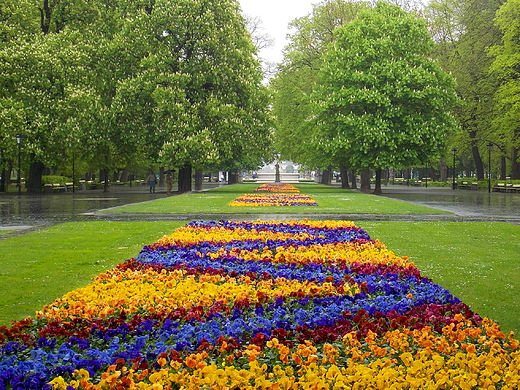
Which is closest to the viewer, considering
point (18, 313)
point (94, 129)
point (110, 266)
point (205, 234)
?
point (18, 313)

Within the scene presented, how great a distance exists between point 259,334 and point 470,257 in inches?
292

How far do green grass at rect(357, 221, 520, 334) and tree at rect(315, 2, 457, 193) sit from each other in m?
22.7

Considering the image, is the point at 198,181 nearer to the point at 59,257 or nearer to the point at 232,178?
the point at 232,178

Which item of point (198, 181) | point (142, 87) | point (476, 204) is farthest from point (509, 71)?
point (142, 87)

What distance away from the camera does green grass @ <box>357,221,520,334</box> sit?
8.39m

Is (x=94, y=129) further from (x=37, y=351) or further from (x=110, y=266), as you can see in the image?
(x=37, y=351)

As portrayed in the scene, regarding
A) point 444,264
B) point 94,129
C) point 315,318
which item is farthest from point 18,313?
point 94,129

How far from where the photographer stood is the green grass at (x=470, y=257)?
8391mm

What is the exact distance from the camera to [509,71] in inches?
1777

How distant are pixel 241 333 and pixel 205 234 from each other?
339 inches

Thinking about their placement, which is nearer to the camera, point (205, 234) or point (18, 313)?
point (18, 313)

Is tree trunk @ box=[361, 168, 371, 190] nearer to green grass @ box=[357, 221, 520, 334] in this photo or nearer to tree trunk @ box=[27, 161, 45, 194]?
tree trunk @ box=[27, 161, 45, 194]

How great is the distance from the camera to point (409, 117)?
4119 centimetres

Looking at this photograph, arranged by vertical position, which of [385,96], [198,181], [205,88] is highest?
[205,88]
